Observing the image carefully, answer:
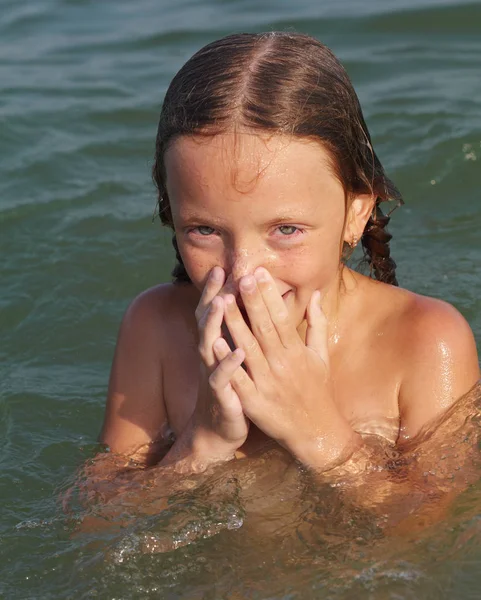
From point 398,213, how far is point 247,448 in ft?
9.66

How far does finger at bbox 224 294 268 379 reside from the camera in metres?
3.25

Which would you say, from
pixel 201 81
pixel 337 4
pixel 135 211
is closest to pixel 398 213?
pixel 135 211

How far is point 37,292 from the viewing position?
19.1ft

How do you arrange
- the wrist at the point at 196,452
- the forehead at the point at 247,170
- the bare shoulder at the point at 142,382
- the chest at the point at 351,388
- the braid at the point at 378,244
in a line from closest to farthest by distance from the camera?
the forehead at the point at 247,170 → the wrist at the point at 196,452 → the chest at the point at 351,388 → the bare shoulder at the point at 142,382 → the braid at the point at 378,244

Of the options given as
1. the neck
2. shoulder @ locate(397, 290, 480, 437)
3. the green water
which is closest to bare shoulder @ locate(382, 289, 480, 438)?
shoulder @ locate(397, 290, 480, 437)

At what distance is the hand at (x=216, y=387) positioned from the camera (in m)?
3.26

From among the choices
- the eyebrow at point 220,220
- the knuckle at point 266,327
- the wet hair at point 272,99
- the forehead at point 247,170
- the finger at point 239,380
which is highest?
the wet hair at point 272,99

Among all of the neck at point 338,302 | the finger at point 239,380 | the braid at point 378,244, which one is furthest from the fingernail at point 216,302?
the braid at point 378,244

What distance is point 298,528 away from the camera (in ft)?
11.3

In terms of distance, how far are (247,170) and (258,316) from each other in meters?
0.45

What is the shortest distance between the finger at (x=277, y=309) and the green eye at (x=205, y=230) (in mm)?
196

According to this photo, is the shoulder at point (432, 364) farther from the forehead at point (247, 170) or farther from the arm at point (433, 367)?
the forehead at point (247, 170)

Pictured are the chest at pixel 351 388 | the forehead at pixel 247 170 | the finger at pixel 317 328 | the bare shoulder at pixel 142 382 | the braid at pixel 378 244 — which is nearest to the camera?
the forehead at pixel 247 170

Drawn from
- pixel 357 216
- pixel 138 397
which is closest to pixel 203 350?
pixel 138 397
